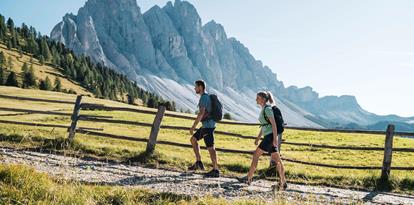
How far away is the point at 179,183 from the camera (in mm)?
10180

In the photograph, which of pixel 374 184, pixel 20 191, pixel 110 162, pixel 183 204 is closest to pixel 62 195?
pixel 20 191

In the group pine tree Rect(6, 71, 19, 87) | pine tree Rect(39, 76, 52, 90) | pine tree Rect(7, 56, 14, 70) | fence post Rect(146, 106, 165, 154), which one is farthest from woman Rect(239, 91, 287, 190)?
pine tree Rect(7, 56, 14, 70)

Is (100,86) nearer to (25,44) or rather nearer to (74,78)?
(74,78)

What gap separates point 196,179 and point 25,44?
166 meters

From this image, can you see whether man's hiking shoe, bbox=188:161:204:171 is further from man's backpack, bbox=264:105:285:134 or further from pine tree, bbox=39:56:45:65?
pine tree, bbox=39:56:45:65

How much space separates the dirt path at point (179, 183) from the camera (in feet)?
30.5

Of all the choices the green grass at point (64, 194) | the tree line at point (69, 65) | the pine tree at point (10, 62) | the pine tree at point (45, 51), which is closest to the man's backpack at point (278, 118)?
the green grass at point (64, 194)

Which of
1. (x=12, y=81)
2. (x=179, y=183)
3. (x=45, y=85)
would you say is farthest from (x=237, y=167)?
(x=45, y=85)

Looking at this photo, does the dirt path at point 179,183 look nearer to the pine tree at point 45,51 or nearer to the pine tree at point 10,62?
the pine tree at point 10,62

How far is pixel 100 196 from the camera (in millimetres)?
7488

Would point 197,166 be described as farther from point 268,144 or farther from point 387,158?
point 387,158

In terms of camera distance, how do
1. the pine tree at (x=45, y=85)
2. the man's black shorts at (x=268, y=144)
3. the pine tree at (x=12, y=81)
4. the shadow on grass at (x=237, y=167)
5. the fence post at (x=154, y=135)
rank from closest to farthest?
the man's black shorts at (x=268, y=144) < the shadow on grass at (x=237, y=167) < the fence post at (x=154, y=135) < the pine tree at (x=12, y=81) < the pine tree at (x=45, y=85)

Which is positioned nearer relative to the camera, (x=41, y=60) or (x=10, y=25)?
(x=41, y=60)

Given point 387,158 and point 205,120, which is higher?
Answer: point 205,120
